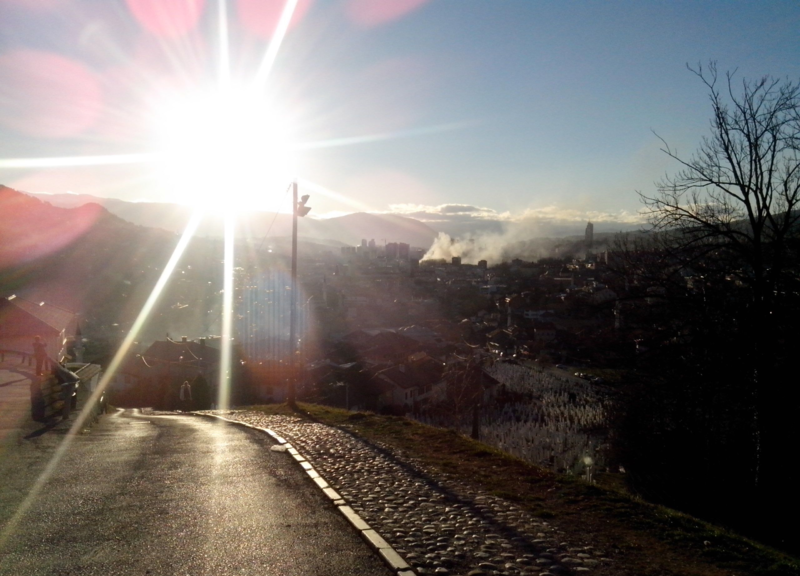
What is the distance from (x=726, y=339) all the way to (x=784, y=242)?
1.77 metres

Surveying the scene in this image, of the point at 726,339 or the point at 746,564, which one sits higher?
the point at 726,339

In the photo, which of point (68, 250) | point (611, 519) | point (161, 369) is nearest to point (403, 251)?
point (68, 250)

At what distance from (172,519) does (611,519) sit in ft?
13.2

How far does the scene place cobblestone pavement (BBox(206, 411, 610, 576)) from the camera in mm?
4312

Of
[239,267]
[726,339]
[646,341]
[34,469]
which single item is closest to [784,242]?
[726,339]

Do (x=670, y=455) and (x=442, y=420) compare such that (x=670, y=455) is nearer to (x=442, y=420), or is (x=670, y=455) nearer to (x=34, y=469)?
(x=34, y=469)

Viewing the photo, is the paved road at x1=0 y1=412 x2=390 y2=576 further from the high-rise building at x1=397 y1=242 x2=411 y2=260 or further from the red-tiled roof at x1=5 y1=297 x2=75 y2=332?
the high-rise building at x1=397 y1=242 x2=411 y2=260

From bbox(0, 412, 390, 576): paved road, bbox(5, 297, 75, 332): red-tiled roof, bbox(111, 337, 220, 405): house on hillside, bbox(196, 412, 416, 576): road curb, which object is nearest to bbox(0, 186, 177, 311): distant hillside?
bbox(111, 337, 220, 405): house on hillside

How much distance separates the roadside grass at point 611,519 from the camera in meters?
4.43

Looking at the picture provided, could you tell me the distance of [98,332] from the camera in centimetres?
5397

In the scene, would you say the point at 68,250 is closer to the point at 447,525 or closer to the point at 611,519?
the point at 447,525

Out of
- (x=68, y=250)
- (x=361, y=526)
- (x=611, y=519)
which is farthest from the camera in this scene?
(x=68, y=250)

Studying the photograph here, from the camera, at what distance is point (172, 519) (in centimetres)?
518

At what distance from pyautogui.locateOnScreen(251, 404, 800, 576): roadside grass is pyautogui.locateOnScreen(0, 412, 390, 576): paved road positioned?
1.88 m
